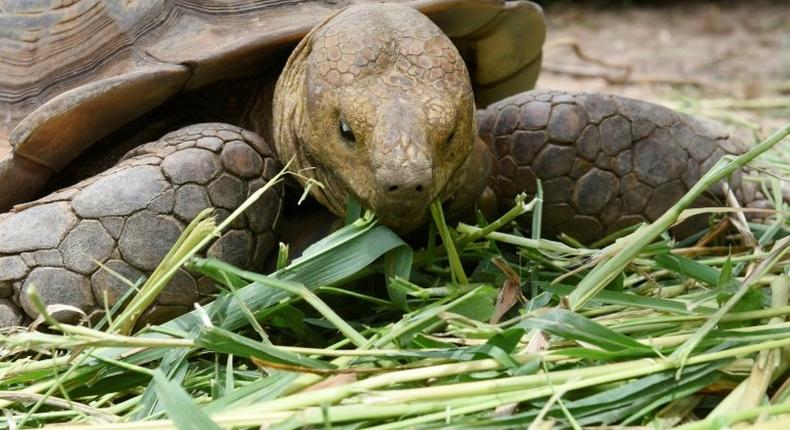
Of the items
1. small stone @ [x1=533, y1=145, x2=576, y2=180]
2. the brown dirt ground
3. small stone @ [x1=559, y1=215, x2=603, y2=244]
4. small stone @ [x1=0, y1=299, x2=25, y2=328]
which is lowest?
the brown dirt ground

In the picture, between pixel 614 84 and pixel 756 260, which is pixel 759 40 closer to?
pixel 614 84

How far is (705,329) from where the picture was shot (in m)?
1.86

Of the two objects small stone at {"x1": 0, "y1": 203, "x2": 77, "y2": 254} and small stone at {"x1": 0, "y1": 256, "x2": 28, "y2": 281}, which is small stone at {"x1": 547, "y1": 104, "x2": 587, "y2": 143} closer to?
small stone at {"x1": 0, "y1": 203, "x2": 77, "y2": 254}

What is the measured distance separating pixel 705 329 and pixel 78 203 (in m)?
1.58

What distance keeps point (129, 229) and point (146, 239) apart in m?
0.05

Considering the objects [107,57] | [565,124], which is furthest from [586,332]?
[107,57]

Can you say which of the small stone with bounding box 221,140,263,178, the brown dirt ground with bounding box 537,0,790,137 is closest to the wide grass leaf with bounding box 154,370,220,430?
the small stone with bounding box 221,140,263,178

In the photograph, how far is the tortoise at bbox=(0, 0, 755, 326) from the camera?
90.7 inches

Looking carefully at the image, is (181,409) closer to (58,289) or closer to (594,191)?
(58,289)

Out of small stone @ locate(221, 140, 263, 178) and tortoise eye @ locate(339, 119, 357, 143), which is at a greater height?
tortoise eye @ locate(339, 119, 357, 143)

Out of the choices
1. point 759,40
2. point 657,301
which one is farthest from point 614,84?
point 657,301

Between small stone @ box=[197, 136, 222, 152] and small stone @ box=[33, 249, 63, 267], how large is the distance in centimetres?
48

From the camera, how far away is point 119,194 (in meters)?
Result: 2.44

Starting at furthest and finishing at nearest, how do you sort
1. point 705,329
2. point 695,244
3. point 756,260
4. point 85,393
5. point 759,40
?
1. point 759,40
2. point 695,244
3. point 756,260
4. point 85,393
5. point 705,329
